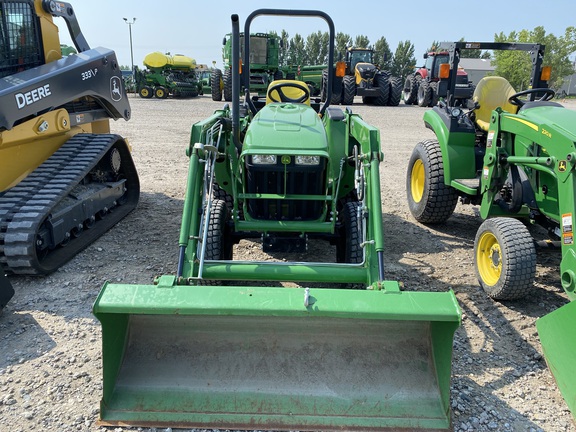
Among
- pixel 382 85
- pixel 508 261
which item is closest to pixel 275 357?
pixel 508 261

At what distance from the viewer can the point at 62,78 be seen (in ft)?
16.1

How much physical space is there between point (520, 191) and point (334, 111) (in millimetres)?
1813

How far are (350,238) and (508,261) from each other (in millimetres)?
1180

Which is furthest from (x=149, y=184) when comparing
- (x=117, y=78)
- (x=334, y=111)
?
(x=334, y=111)

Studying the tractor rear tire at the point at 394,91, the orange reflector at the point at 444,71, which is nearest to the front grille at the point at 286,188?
the orange reflector at the point at 444,71

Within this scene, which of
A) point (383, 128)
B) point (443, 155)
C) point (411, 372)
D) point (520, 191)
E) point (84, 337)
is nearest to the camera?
point (411, 372)

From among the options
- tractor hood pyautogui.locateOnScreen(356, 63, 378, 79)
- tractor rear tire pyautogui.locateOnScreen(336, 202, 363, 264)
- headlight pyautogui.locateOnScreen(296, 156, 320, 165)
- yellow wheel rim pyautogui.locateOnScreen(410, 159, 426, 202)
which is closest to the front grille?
headlight pyautogui.locateOnScreen(296, 156, 320, 165)

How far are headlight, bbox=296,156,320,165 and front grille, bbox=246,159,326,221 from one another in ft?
0.10

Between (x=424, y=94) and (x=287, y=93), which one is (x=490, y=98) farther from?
(x=424, y=94)

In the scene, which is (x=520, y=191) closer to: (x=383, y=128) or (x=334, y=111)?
(x=334, y=111)

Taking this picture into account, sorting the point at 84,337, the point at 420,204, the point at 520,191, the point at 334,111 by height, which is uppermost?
the point at 334,111

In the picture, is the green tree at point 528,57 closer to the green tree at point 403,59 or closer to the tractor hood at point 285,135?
the green tree at point 403,59

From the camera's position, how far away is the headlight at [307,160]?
3744 millimetres

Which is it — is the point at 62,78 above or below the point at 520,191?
above
